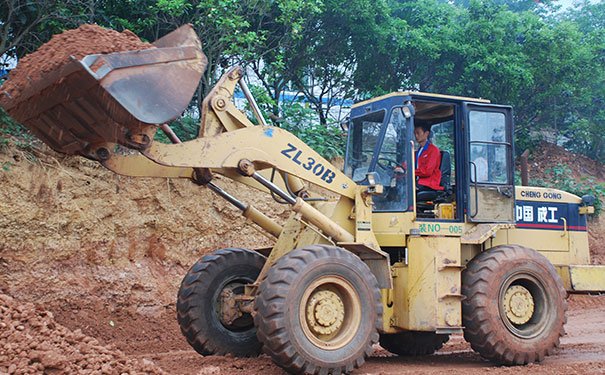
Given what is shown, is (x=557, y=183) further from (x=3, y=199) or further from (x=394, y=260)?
(x=3, y=199)

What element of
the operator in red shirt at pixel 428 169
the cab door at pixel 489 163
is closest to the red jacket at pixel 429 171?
the operator in red shirt at pixel 428 169

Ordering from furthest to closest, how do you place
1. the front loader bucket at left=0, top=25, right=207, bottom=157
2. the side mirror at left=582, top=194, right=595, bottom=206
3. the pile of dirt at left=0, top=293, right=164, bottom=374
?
the side mirror at left=582, top=194, right=595, bottom=206
the front loader bucket at left=0, top=25, right=207, bottom=157
the pile of dirt at left=0, top=293, right=164, bottom=374

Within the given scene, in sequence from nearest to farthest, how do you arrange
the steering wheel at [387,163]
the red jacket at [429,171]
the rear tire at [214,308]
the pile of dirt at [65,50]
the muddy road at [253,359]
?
the pile of dirt at [65,50] → the muddy road at [253,359] → the rear tire at [214,308] → the steering wheel at [387,163] → the red jacket at [429,171]

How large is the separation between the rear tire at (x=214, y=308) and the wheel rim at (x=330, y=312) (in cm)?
149

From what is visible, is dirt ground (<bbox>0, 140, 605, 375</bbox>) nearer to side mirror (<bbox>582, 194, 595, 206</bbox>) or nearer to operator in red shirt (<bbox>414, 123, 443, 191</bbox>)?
side mirror (<bbox>582, 194, 595, 206</bbox>)

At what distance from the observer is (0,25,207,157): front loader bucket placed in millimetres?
5855

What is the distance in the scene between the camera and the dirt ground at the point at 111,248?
1051 centimetres

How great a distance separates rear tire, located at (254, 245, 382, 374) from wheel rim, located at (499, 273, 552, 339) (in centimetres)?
177

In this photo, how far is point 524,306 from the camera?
800 centimetres

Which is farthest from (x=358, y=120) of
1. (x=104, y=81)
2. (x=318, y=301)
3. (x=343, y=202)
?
(x=104, y=81)

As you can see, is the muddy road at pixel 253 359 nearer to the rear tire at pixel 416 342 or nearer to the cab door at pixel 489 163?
the rear tire at pixel 416 342

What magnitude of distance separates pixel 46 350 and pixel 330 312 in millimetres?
2574

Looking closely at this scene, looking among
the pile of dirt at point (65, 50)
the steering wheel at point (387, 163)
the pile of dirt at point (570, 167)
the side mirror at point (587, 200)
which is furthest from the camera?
the pile of dirt at point (570, 167)

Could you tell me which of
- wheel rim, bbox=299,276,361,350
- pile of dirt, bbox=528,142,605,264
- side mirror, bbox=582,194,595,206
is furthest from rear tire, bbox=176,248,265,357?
pile of dirt, bbox=528,142,605,264
